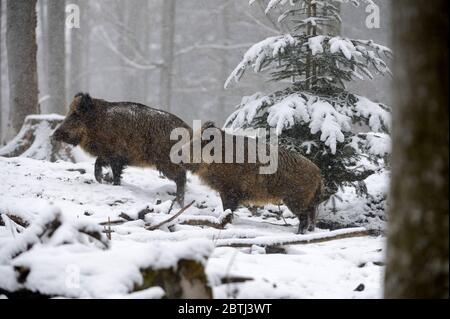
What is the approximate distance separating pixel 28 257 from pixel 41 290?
243 mm

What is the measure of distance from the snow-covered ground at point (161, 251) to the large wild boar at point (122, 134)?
1.46 feet

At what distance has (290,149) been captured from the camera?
7852 millimetres

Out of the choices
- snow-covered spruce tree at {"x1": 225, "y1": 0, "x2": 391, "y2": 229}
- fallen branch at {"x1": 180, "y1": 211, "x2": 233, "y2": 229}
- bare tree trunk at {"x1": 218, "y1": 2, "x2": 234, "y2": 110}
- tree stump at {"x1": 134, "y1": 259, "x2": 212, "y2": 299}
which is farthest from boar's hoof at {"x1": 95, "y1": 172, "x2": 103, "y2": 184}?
bare tree trunk at {"x1": 218, "y1": 2, "x2": 234, "y2": 110}

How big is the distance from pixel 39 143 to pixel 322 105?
249 inches

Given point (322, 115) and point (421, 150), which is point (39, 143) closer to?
point (322, 115)

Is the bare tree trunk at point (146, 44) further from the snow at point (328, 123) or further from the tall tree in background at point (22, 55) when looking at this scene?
the snow at point (328, 123)

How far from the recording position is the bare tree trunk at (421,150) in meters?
2.23

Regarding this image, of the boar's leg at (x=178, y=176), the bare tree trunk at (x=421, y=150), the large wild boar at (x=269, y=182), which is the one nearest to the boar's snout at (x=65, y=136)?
the boar's leg at (x=178, y=176)

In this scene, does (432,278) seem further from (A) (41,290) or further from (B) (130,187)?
(B) (130,187)

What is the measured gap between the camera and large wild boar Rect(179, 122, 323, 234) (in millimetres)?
7383

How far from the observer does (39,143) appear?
10.9m

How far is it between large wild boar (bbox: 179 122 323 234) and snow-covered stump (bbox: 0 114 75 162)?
4.12 meters

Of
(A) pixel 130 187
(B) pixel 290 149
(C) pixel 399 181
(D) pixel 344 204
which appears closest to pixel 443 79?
(C) pixel 399 181
